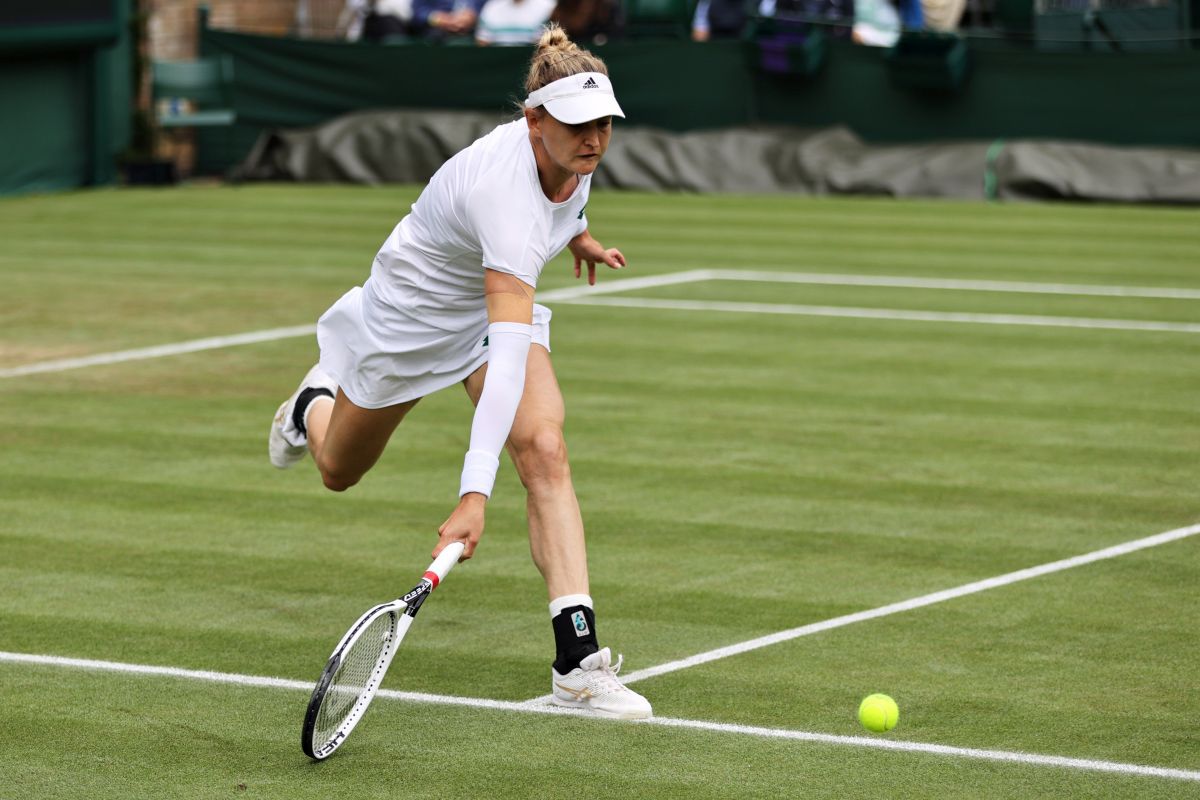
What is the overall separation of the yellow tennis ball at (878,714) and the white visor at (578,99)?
193cm

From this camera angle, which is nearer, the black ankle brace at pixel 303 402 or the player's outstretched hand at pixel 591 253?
the player's outstretched hand at pixel 591 253

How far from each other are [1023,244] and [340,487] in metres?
12.8

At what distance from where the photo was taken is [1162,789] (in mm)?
5391

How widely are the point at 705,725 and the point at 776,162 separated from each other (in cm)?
1847

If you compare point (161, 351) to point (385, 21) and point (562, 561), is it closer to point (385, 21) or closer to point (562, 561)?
point (562, 561)

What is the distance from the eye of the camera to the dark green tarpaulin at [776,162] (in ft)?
73.5

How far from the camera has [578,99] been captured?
5.80 metres

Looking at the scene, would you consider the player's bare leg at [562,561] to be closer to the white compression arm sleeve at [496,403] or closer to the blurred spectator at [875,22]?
the white compression arm sleeve at [496,403]

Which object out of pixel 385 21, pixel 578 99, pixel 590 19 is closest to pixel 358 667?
pixel 578 99

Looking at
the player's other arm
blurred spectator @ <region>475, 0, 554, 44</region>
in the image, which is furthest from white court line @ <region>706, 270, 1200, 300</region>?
the player's other arm

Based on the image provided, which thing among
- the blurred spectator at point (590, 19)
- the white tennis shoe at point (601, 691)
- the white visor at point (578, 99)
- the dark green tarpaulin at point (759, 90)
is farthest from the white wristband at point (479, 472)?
the blurred spectator at point (590, 19)

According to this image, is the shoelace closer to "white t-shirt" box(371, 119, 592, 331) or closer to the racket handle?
the racket handle

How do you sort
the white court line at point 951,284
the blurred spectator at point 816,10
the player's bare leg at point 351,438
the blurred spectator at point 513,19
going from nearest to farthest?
1. the player's bare leg at point 351,438
2. the white court line at point 951,284
3. the blurred spectator at point 816,10
4. the blurred spectator at point 513,19

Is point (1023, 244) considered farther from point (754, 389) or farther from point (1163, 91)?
point (754, 389)
